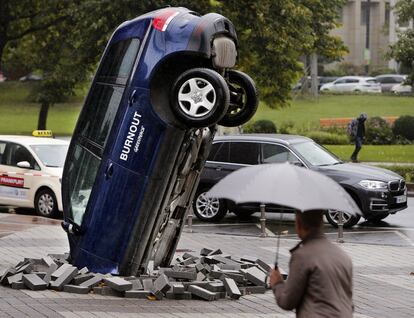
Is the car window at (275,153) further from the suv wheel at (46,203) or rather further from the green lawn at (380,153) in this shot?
the green lawn at (380,153)

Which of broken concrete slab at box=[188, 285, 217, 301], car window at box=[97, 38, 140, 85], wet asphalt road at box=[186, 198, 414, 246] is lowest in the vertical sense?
wet asphalt road at box=[186, 198, 414, 246]

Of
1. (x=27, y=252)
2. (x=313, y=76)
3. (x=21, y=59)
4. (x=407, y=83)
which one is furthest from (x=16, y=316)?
(x=313, y=76)

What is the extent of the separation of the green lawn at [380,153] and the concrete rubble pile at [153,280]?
25032mm

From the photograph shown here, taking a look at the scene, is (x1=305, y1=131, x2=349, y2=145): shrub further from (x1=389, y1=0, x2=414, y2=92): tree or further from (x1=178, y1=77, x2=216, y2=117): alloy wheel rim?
(x1=178, y1=77, x2=216, y2=117): alloy wheel rim

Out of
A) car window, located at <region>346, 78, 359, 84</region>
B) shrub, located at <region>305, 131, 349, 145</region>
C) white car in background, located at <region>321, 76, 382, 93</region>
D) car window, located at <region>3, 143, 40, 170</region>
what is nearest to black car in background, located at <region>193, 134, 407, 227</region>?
car window, located at <region>3, 143, 40, 170</region>

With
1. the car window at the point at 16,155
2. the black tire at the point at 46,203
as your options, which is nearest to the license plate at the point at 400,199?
the black tire at the point at 46,203

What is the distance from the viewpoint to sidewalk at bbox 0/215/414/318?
10.6 meters

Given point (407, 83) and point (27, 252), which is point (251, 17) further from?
point (27, 252)

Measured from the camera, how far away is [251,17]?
104 ft

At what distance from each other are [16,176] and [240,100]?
9.79m

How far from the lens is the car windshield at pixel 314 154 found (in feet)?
67.2

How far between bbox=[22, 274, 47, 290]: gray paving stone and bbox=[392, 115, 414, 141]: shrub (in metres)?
34.8

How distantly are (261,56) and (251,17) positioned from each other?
155cm

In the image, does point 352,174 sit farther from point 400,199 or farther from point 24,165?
point 24,165
